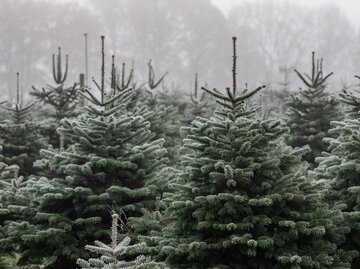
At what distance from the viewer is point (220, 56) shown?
58.7 metres

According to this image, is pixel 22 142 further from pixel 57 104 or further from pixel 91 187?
pixel 91 187

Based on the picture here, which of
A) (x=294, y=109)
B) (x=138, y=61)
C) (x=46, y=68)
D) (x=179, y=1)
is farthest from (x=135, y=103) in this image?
(x=179, y=1)

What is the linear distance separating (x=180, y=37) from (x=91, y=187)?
5437 cm

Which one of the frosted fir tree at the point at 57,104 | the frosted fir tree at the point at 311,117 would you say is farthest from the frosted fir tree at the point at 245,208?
the frosted fir tree at the point at 57,104

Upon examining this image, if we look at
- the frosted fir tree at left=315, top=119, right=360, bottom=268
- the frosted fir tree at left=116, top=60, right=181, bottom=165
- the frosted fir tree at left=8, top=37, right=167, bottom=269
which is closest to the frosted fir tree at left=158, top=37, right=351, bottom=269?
the frosted fir tree at left=315, top=119, right=360, bottom=268

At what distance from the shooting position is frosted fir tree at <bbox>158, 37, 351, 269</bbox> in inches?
234

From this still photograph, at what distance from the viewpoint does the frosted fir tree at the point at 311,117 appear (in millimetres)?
12133

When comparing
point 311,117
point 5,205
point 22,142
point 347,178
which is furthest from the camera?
point 311,117

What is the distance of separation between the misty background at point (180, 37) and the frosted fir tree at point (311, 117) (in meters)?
34.9

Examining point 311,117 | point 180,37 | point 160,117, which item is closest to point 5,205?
point 160,117

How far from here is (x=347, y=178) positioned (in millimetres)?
7191

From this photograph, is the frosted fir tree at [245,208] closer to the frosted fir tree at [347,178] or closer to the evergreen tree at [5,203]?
the frosted fir tree at [347,178]

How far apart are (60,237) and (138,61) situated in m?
52.2

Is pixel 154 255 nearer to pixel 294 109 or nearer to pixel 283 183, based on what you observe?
pixel 283 183
